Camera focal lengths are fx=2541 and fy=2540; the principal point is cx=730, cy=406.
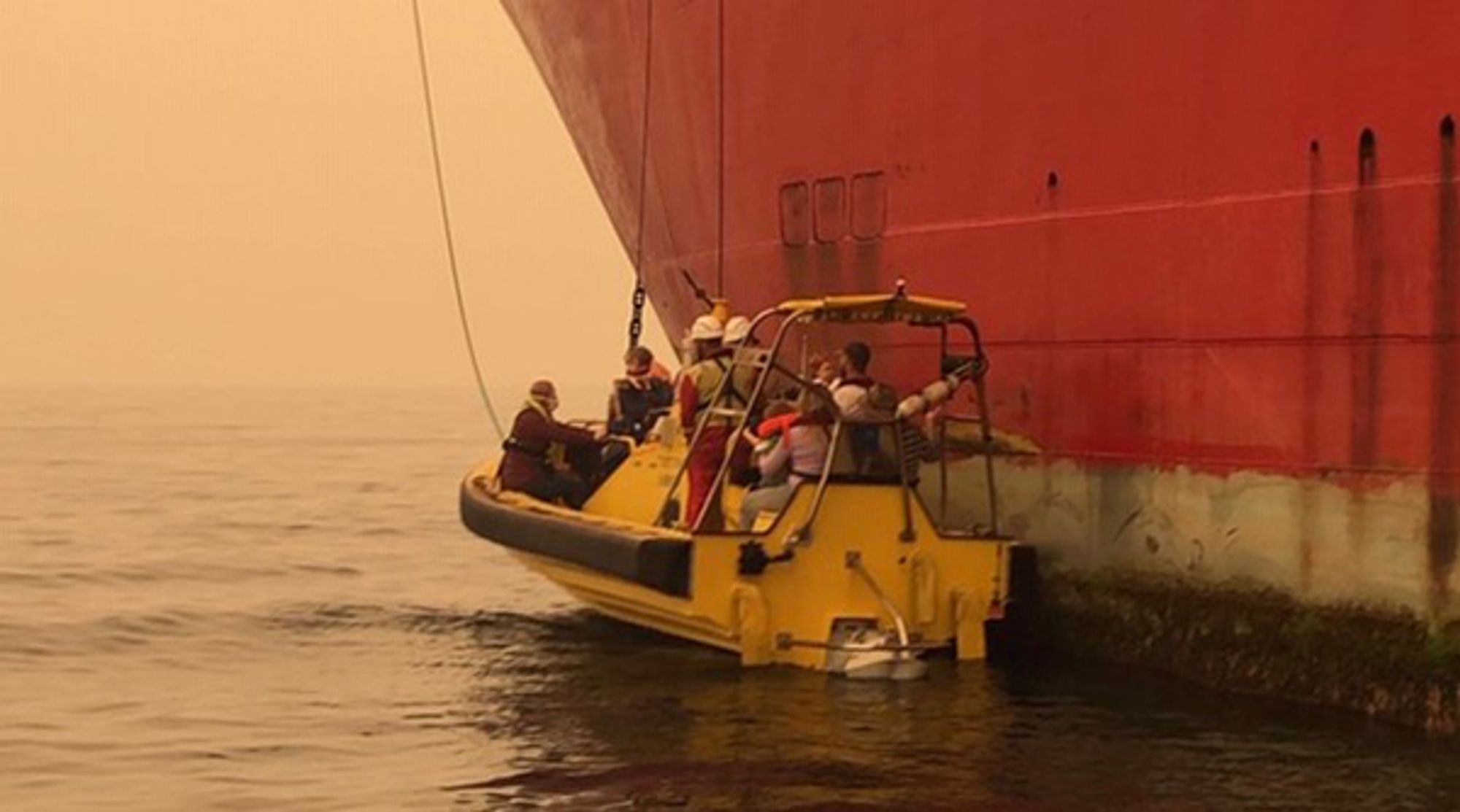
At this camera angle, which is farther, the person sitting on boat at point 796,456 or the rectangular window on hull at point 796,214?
the rectangular window on hull at point 796,214

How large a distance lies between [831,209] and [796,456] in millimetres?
3231

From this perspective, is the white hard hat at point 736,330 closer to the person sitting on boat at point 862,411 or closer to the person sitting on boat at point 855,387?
the person sitting on boat at point 855,387

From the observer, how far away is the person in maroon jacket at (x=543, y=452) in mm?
15266

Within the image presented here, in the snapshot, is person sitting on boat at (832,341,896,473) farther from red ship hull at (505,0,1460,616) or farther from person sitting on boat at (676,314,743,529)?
red ship hull at (505,0,1460,616)

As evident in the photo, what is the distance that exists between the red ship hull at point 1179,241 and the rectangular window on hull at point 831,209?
0.03 m

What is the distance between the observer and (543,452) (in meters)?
15.5

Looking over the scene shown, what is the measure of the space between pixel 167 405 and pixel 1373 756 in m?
A: 120

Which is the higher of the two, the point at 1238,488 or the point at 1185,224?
the point at 1185,224

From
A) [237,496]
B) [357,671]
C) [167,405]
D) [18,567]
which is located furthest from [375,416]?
[357,671]

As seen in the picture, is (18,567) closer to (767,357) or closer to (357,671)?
(357,671)

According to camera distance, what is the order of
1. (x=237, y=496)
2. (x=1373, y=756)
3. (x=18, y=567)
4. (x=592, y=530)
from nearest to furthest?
(x=1373, y=756), (x=592, y=530), (x=18, y=567), (x=237, y=496)

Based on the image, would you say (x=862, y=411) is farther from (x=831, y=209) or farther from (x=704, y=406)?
(x=831, y=209)

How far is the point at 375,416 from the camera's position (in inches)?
4045

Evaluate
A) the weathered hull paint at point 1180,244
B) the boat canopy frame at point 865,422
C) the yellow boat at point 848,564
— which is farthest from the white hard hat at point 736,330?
the yellow boat at point 848,564
